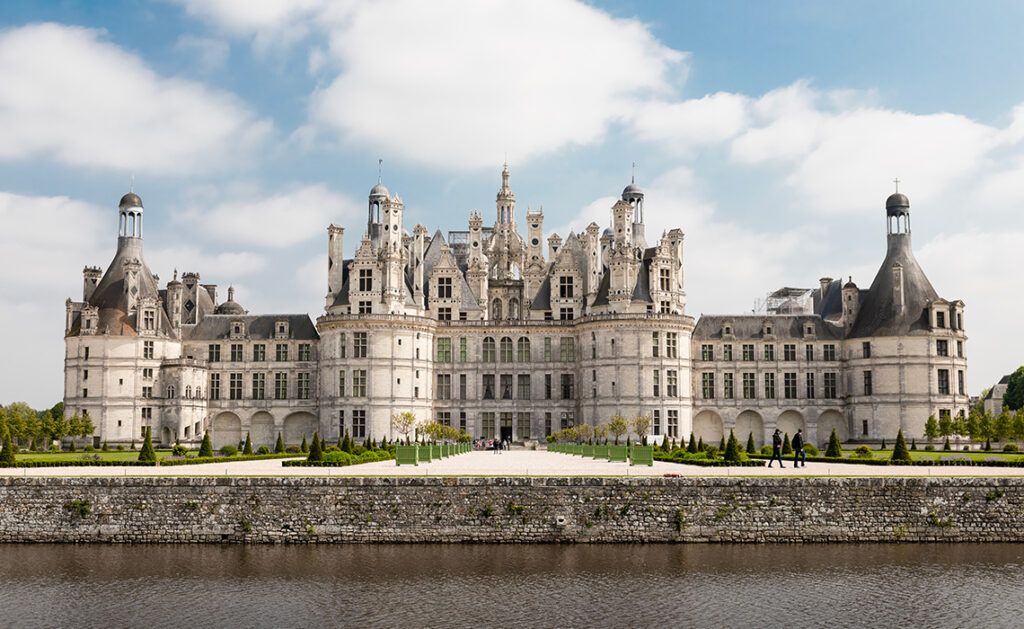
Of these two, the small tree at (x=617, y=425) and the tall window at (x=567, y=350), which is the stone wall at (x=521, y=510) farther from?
the tall window at (x=567, y=350)

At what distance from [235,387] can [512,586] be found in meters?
59.7

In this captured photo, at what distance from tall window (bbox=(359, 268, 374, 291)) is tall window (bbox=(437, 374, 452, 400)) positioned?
9524 millimetres

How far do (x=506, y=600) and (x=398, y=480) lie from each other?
10.1 m

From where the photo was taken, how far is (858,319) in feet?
265

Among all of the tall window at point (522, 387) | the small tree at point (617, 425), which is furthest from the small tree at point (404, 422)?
the small tree at point (617, 425)

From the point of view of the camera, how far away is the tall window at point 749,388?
268 ft

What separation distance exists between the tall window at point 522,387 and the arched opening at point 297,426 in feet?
56.4

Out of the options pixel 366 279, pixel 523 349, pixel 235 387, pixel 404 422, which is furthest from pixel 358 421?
pixel 523 349

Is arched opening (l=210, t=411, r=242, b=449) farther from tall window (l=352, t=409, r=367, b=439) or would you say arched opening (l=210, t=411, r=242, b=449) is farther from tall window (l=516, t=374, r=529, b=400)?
tall window (l=516, t=374, r=529, b=400)

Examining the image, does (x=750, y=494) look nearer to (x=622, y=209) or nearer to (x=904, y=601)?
(x=904, y=601)

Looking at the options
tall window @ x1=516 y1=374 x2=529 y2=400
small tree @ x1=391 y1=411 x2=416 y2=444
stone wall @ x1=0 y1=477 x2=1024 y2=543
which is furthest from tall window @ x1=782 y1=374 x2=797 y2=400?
stone wall @ x1=0 y1=477 x2=1024 y2=543

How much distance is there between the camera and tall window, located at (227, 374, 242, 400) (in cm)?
8338

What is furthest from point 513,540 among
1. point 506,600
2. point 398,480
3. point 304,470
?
point 304,470

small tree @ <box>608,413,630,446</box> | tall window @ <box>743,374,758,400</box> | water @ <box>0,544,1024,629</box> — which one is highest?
tall window @ <box>743,374,758,400</box>
